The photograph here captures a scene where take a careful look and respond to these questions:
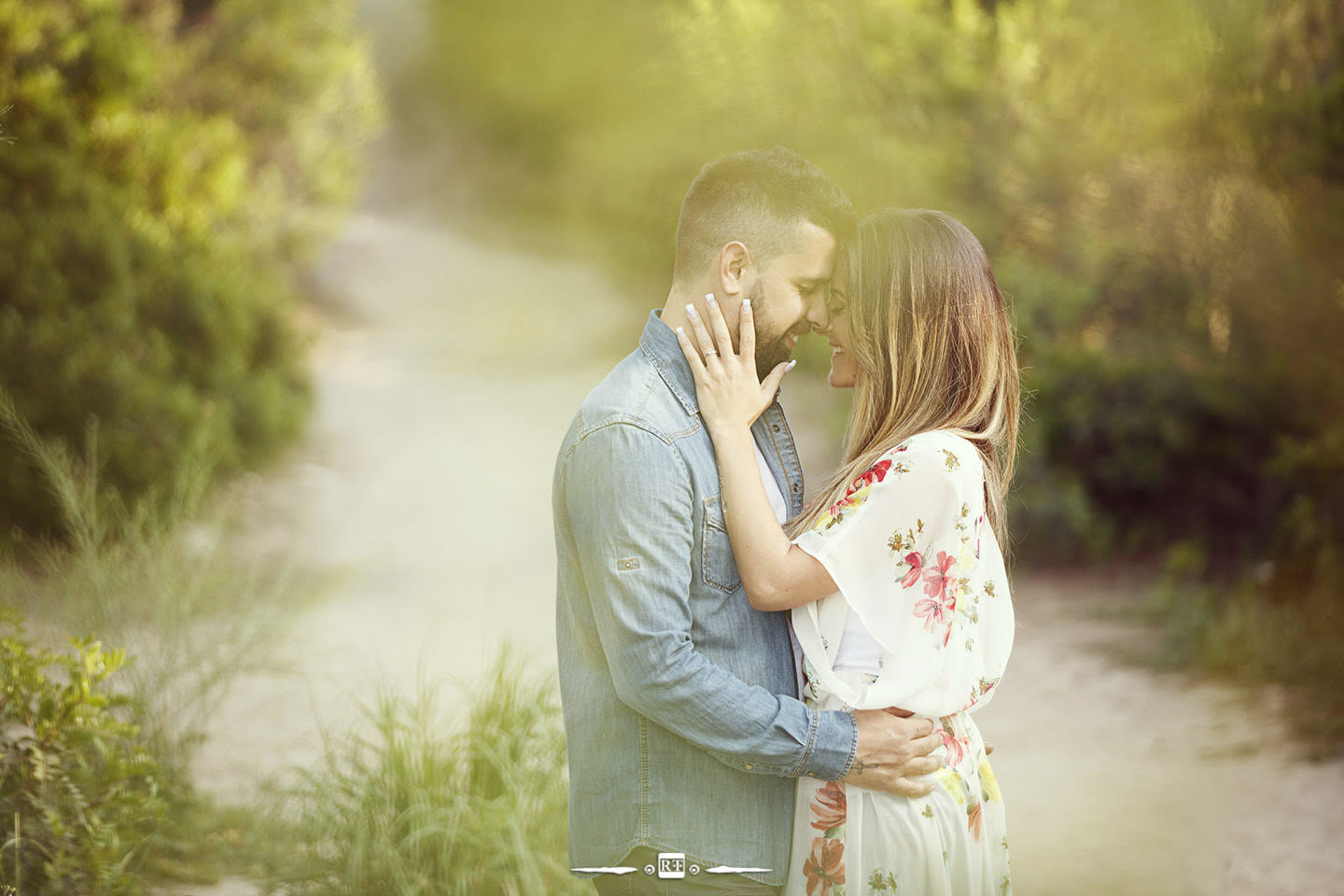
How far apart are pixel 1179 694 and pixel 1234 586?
1.14 meters

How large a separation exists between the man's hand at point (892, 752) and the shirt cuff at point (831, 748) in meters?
0.01

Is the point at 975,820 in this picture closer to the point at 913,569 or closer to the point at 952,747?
the point at 952,747

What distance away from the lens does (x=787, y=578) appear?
1.68m

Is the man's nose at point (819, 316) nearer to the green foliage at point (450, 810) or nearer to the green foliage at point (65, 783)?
the green foliage at point (450, 810)

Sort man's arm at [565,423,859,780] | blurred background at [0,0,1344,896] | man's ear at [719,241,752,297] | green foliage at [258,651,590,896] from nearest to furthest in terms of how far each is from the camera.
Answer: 1. man's arm at [565,423,859,780]
2. man's ear at [719,241,752,297]
3. green foliage at [258,651,590,896]
4. blurred background at [0,0,1344,896]

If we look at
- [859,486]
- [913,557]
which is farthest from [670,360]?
[913,557]

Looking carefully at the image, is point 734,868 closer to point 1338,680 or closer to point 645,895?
point 645,895

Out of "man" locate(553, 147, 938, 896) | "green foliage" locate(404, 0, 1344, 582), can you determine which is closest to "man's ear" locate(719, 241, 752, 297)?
"man" locate(553, 147, 938, 896)

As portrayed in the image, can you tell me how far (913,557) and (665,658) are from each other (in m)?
0.42

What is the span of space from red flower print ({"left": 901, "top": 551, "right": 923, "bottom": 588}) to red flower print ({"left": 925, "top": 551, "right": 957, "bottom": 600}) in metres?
0.01

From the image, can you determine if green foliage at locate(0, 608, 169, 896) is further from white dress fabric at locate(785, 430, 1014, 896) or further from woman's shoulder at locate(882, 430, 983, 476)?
woman's shoulder at locate(882, 430, 983, 476)

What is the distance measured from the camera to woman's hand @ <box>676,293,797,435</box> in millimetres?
1736

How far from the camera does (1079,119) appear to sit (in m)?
7.65

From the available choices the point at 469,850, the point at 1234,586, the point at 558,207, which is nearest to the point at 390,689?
the point at 469,850
